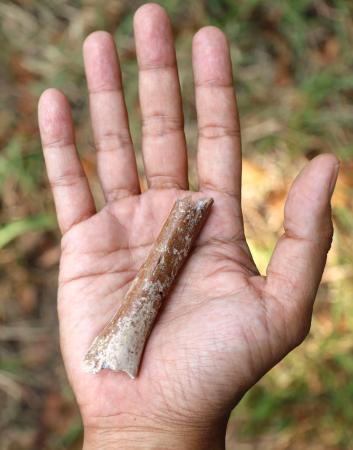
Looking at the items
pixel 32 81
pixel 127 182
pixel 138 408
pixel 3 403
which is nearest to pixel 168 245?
pixel 127 182

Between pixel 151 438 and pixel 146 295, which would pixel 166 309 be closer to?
pixel 146 295

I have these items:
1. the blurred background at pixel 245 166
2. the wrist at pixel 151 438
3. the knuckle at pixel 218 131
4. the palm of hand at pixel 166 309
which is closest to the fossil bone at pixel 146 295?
the palm of hand at pixel 166 309

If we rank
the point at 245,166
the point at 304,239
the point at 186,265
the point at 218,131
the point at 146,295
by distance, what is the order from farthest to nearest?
the point at 245,166 → the point at 218,131 → the point at 186,265 → the point at 146,295 → the point at 304,239

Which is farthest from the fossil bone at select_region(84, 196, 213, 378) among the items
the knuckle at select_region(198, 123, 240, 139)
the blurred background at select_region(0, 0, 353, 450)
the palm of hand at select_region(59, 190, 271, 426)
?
the blurred background at select_region(0, 0, 353, 450)

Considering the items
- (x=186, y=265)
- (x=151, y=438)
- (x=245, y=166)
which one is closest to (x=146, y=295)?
(x=186, y=265)

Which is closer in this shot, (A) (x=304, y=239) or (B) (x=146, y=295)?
(A) (x=304, y=239)

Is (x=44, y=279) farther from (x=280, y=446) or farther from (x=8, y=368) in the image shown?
(x=280, y=446)

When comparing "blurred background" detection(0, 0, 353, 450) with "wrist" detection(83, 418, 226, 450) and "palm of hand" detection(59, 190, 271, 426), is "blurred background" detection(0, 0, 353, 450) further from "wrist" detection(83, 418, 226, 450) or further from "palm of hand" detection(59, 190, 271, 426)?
"wrist" detection(83, 418, 226, 450)

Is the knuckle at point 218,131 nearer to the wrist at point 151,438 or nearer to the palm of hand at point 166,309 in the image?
the palm of hand at point 166,309
